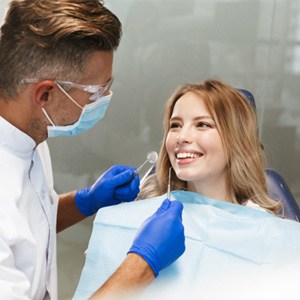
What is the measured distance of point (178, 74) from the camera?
2.64m

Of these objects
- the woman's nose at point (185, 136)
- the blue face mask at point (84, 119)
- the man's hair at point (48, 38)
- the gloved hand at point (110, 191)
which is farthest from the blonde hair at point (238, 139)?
the man's hair at point (48, 38)

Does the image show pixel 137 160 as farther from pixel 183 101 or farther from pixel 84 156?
pixel 183 101

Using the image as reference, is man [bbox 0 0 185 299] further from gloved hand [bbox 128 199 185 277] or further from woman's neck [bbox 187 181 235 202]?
woman's neck [bbox 187 181 235 202]

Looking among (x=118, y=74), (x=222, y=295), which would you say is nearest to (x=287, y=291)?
(x=222, y=295)

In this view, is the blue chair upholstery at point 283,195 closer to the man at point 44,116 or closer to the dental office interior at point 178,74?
A: the man at point 44,116

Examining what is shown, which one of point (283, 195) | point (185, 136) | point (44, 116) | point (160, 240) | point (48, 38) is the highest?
point (48, 38)

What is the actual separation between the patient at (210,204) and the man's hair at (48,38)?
18.8 inches

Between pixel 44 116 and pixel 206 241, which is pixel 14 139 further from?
pixel 206 241

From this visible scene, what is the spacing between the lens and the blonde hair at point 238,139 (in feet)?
4.98

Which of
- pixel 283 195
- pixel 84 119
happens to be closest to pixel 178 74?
pixel 283 195

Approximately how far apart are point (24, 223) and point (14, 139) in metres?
0.22

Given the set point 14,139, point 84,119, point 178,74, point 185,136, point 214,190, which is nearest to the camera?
point 14,139

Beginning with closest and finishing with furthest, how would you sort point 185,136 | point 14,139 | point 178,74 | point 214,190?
1. point 14,139
2. point 185,136
3. point 214,190
4. point 178,74

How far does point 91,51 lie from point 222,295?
983 millimetres
